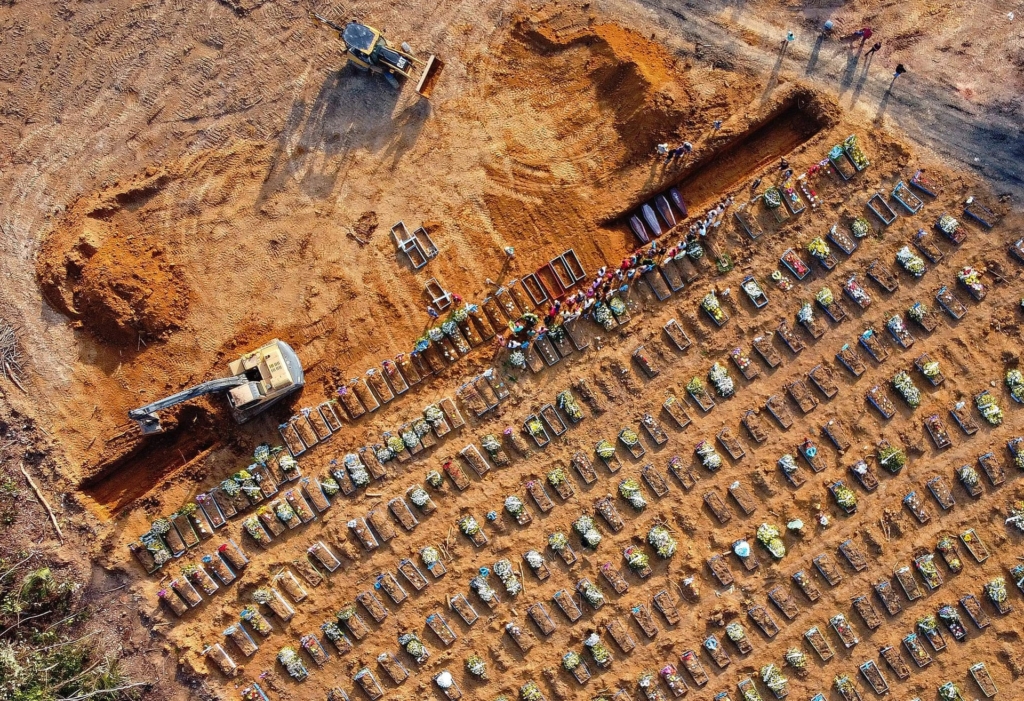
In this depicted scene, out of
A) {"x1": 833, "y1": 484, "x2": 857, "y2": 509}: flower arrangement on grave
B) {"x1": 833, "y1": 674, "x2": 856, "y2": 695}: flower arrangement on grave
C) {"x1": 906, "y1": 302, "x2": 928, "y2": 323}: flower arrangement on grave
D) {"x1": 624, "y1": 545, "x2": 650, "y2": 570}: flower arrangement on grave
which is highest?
{"x1": 906, "y1": 302, "x2": 928, "y2": 323}: flower arrangement on grave

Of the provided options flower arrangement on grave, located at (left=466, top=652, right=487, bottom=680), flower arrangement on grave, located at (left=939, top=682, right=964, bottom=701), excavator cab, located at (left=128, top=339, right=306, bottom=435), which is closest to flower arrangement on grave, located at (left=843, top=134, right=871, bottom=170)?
flower arrangement on grave, located at (left=939, top=682, right=964, bottom=701)

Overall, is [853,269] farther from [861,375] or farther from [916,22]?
[916,22]

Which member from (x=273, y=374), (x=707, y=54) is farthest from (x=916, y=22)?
(x=273, y=374)

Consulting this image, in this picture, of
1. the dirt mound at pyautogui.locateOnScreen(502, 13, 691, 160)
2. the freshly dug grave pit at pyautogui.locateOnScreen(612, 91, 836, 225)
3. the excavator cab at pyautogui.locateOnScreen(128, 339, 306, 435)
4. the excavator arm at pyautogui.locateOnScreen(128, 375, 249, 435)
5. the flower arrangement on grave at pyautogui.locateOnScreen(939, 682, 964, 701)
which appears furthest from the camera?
the freshly dug grave pit at pyautogui.locateOnScreen(612, 91, 836, 225)

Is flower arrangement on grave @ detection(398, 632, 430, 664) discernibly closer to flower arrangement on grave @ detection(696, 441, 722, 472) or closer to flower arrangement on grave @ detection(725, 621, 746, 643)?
flower arrangement on grave @ detection(725, 621, 746, 643)

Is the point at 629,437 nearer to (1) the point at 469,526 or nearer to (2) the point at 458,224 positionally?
(1) the point at 469,526

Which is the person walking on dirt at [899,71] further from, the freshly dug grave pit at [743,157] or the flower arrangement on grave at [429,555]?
the flower arrangement on grave at [429,555]
